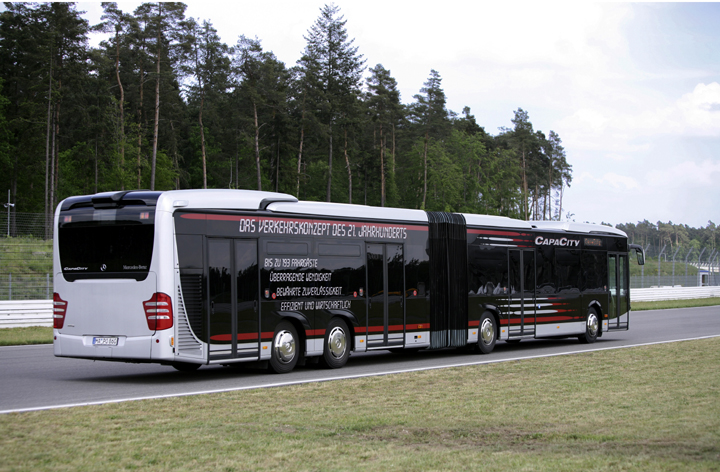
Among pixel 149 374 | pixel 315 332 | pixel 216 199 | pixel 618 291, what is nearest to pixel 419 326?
pixel 315 332

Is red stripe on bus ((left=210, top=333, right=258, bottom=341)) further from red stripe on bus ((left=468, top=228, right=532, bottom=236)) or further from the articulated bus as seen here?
red stripe on bus ((left=468, top=228, right=532, bottom=236))

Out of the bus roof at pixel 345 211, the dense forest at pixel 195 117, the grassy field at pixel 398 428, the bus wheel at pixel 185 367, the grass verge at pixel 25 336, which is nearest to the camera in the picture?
the grassy field at pixel 398 428

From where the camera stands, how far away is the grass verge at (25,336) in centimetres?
1939

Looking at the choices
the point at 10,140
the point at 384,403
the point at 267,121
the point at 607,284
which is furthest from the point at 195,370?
the point at 10,140

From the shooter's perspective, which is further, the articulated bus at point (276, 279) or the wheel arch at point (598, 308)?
the wheel arch at point (598, 308)

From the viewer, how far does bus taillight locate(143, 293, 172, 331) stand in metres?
11.8

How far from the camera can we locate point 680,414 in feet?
29.5

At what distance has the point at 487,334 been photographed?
18234 millimetres

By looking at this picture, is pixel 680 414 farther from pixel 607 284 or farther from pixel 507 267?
pixel 607 284

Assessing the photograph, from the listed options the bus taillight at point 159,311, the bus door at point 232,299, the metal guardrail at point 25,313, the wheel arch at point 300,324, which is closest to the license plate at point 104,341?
the bus taillight at point 159,311

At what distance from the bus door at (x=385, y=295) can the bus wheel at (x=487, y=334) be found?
2.76 meters

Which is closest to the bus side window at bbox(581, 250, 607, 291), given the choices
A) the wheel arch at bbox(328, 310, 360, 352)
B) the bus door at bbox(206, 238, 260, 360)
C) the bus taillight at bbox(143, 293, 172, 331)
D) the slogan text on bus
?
the slogan text on bus

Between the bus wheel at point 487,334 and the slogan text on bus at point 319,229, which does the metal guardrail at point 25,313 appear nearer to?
the slogan text on bus at point 319,229

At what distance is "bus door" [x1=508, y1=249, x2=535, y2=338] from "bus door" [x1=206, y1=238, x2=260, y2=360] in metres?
7.82
